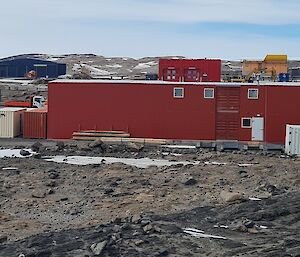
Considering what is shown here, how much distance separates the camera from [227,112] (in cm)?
3503

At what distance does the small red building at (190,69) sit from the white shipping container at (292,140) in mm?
23712

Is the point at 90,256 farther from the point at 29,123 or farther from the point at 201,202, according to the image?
the point at 29,123

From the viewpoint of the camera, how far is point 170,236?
47.0 ft

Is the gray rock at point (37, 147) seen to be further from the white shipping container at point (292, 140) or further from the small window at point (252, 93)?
the white shipping container at point (292, 140)

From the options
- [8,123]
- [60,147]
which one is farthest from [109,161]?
[8,123]

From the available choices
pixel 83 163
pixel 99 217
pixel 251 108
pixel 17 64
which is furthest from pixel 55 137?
pixel 17 64

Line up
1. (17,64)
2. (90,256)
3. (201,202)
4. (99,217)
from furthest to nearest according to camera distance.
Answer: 1. (17,64)
2. (201,202)
3. (99,217)
4. (90,256)

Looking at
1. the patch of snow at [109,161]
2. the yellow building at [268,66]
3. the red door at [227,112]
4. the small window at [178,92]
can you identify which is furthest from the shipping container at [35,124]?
the yellow building at [268,66]

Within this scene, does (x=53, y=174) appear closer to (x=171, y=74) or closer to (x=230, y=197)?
(x=230, y=197)

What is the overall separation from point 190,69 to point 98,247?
4332cm

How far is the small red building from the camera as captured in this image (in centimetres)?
5525

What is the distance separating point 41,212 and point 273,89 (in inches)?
716

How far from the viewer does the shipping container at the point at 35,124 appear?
36375mm

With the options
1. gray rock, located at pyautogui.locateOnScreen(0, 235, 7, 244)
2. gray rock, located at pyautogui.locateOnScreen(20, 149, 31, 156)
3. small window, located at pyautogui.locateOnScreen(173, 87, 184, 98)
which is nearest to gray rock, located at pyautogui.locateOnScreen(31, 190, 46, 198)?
gray rock, located at pyautogui.locateOnScreen(0, 235, 7, 244)
